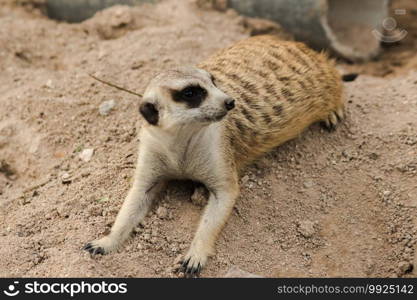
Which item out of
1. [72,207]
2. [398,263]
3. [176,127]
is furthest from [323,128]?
[72,207]

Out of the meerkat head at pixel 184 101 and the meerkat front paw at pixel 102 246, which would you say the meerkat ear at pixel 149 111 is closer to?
the meerkat head at pixel 184 101

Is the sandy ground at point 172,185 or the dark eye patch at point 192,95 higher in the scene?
the dark eye patch at point 192,95

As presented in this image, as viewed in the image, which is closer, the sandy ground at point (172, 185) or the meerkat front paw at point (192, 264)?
the meerkat front paw at point (192, 264)

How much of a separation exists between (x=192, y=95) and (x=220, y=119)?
15cm

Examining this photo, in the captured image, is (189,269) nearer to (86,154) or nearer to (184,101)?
(184,101)

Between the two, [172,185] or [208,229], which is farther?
[172,185]

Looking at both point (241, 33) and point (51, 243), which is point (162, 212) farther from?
point (241, 33)

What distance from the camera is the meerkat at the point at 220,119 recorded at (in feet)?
8.17

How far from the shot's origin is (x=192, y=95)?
2449 millimetres

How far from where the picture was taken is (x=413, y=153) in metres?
3.13

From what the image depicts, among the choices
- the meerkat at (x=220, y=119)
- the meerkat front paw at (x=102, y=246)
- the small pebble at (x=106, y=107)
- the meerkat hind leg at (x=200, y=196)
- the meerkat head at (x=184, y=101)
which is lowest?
the small pebble at (x=106, y=107)

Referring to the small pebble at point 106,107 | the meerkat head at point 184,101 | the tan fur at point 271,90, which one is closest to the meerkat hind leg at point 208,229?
the tan fur at point 271,90

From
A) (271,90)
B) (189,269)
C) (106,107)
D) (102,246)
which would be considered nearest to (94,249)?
(102,246)

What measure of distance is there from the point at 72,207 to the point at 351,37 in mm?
2871
